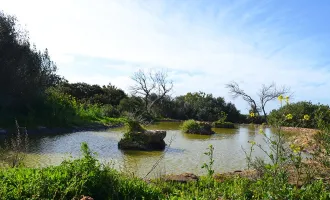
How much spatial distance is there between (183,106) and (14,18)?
2445 cm

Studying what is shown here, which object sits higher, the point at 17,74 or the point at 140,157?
the point at 17,74

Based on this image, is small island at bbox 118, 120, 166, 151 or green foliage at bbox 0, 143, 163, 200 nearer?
green foliage at bbox 0, 143, 163, 200

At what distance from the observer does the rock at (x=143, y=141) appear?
12766 millimetres

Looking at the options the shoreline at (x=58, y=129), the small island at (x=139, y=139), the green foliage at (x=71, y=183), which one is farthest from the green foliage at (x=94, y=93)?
the green foliage at (x=71, y=183)

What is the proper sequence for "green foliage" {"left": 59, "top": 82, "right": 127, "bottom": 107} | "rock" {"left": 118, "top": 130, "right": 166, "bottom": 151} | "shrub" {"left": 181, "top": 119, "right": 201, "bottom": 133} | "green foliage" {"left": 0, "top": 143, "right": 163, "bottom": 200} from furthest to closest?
"green foliage" {"left": 59, "top": 82, "right": 127, "bottom": 107}, "shrub" {"left": 181, "top": 119, "right": 201, "bottom": 133}, "rock" {"left": 118, "top": 130, "right": 166, "bottom": 151}, "green foliage" {"left": 0, "top": 143, "right": 163, "bottom": 200}

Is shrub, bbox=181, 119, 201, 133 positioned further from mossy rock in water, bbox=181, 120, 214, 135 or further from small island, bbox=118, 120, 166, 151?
small island, bbox=118, 120, 166, 151

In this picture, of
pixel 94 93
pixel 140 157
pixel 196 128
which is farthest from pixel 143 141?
pixel 94 93

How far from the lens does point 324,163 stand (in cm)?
444

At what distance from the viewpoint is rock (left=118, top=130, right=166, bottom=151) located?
12.8m

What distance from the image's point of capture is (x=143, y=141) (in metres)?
13.0

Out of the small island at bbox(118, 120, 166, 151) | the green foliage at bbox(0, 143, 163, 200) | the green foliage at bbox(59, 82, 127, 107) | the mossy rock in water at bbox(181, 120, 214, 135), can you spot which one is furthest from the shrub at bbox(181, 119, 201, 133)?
the green foliage at bbox(59, 82, 127, 107)

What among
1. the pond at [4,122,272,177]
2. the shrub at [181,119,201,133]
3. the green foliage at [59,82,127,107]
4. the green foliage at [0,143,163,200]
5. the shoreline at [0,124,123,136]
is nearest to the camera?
the green foliage at [0,143,163,200]

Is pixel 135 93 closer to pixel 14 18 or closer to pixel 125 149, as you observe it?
pixel 14 18

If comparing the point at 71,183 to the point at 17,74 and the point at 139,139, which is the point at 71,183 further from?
the point at 17,74
